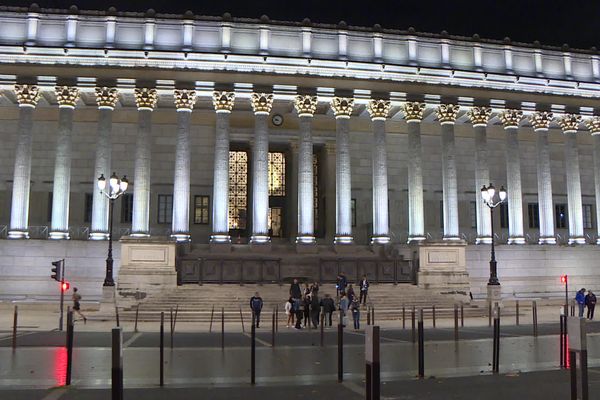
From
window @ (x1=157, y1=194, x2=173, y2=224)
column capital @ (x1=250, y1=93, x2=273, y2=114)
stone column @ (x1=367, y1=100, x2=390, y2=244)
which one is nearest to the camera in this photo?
column capital @ (x1=250, y1=93, x2=273, y2=114)

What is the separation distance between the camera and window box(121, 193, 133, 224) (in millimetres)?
53281

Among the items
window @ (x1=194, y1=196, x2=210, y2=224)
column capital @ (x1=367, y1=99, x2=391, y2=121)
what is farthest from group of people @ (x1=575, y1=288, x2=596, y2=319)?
window @ (x1=194, y1=196, x2=210, y2=224)

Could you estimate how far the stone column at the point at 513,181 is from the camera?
51406mm

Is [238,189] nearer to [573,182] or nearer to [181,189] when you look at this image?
[181,189]

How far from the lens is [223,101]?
47.8 m

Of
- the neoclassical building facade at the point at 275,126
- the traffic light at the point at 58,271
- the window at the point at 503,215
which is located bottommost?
the traffic light at the point at 58,271

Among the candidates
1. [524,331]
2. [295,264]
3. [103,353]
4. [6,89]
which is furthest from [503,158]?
[103,353]

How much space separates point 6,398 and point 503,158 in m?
55.2

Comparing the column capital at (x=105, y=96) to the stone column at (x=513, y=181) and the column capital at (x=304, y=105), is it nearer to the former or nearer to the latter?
the column capital at (x=304, y=105)

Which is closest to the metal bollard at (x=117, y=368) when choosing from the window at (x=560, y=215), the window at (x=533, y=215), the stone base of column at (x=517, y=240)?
the stone base of column at (x=517, y=240)

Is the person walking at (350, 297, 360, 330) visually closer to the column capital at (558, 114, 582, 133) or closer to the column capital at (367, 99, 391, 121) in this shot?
the column capital at (367, 99, 391, 121)

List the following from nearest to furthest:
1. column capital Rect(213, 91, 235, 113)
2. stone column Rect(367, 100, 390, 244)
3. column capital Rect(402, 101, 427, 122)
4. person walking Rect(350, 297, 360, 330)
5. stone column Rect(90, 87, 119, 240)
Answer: person walking Rect(350, 297, 360, 330), stone column Rect(90, 87, 119, 240), column capital Rect(213, 91, 235, 113), stone column Rect(367, 100, 390, 244), column capital Rect(402, 101, 427, 122)

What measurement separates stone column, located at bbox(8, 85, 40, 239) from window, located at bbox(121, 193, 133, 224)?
893cm

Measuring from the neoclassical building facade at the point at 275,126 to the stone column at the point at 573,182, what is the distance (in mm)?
156
